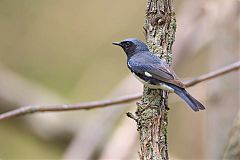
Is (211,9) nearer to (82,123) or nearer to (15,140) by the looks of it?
(82,123)

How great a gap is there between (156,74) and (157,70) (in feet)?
0.07

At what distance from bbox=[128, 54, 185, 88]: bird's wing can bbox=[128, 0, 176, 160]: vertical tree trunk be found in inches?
2.7

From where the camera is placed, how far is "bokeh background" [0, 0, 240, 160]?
492cm

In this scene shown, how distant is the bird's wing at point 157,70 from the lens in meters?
2.91

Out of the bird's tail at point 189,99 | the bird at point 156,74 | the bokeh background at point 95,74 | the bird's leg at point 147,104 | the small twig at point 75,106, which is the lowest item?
the bird's leg at point 147,104

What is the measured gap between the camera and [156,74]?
297 cm

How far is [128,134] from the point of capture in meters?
4.66

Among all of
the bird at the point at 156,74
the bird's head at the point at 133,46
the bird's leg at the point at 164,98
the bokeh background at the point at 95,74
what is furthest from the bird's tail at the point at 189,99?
the bokeh background at the point at 95,74

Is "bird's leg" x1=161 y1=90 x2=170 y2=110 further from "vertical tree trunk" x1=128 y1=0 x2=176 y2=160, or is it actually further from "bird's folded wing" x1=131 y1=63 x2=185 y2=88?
"bird's folded wing" x1=131 y1=63 x2=185 y2=88

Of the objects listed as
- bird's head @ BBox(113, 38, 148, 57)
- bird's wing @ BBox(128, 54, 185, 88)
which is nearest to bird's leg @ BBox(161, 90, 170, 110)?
bird's wing @ BBox(128, 54, 185, 88)

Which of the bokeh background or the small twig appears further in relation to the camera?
the bokeh background

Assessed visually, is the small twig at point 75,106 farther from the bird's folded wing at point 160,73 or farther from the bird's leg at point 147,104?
the bird's leg at point 147,104

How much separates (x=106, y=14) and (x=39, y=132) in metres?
3.49

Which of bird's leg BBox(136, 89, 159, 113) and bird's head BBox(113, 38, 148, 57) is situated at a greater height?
bird's head BBox(113, 38, 148, 57)
